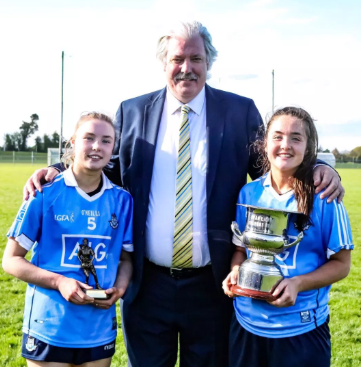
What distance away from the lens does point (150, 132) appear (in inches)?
122

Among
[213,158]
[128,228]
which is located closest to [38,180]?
[128,228]

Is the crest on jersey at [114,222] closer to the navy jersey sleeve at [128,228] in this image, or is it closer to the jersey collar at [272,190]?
the navy jersey sleeve at [128,228]

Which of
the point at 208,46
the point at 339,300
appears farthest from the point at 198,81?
the point at 339,300

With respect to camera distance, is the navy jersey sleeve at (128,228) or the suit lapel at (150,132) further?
the suit lapel at (150,132)

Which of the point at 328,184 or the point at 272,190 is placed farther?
the point at 272,190

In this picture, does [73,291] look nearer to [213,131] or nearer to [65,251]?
[65,251]

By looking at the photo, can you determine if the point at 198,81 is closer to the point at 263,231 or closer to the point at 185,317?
the point at 263,231

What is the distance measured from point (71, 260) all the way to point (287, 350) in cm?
127

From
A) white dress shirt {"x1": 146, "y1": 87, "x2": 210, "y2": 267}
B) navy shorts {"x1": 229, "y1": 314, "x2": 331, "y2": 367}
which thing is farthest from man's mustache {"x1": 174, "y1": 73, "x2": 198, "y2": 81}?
navy shorts {"x1": 229, "y1": 314, "x2": 331, "y2": 367}

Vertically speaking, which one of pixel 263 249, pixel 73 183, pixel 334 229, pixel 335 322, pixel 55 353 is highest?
pixel 73 183

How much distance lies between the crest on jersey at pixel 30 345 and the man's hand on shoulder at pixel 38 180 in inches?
30.9

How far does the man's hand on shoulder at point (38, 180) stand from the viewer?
105 inches

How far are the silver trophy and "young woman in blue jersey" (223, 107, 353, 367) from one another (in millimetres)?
69

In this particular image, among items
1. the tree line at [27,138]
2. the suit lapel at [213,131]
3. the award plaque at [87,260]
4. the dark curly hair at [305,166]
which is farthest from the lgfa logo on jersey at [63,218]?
the tree line at [27,138]
